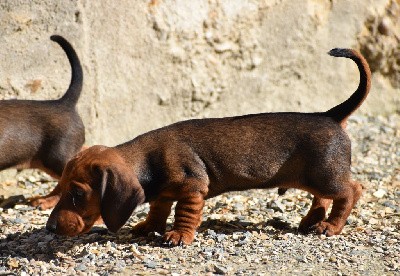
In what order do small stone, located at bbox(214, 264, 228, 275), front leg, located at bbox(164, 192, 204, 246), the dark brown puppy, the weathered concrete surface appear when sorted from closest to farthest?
small stone, located at bbox(214, 264, 228, 275), front leg, located at bbox(164, 192, 204, 246), the dark brown puppy, the weathered concrete surface

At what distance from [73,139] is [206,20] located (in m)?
2.27

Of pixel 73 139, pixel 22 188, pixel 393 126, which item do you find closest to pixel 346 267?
pixel 73 139

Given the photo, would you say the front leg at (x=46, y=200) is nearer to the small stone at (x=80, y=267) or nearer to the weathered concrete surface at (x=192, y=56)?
the weathered concrete surface at (x=192, y=56)

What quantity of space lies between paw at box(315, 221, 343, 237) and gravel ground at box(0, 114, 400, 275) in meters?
0.07

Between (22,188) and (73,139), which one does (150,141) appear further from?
(22,188)

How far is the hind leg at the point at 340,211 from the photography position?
648 centimetres

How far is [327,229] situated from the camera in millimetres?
6492

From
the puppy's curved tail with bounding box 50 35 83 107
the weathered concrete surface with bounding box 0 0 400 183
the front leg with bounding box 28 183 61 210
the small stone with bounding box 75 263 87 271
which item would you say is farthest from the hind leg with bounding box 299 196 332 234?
the weathered concrete surface with bounding box 0 0 400 183

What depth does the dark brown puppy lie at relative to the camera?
7641mm

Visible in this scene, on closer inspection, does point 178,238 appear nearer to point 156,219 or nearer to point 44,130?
point 156,219

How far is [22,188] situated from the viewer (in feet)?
27.5

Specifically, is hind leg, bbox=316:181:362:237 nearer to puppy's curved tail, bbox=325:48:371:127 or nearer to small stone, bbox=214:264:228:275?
puppy's curved tail, bbox=325:48:371:127

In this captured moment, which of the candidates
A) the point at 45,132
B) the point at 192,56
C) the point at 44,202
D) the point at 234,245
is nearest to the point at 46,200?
the point at 44,202

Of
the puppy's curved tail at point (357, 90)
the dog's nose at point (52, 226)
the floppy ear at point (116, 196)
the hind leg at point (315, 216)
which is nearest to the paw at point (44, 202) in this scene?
the dog's nose at point (52, 226)
